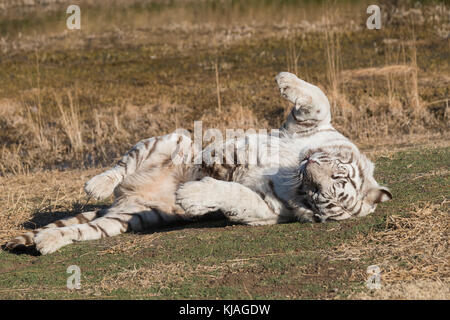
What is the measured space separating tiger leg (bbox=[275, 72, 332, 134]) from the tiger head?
494 millimetres

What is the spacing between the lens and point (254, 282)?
4.07m

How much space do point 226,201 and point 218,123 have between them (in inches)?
330

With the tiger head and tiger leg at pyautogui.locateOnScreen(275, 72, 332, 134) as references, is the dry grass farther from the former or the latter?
tiger leg at pyautogui.locateOnScreen(275, 72, 332, 134)

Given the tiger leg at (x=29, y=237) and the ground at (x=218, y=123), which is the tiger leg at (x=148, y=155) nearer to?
the tiger leg at (x=29, y=237)

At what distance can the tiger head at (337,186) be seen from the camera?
16.2ft

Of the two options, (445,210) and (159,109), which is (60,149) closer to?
(159,109)

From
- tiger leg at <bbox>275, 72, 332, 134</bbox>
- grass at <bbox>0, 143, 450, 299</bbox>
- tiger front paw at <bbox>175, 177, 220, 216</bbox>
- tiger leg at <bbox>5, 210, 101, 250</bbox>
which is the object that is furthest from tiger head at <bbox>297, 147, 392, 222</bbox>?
tiger leg at <bbox>5, 210, 101, 250</bbox>

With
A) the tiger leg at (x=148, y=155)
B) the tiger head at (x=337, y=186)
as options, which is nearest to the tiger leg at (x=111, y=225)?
the tiger leg at (x=148, y=155)

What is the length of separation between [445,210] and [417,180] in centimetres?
120

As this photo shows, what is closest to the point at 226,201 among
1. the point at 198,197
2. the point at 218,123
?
the point at 198,197

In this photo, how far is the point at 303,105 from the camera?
580 centimetres

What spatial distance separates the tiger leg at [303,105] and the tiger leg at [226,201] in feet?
3.19

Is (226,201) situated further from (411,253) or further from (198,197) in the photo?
(411,253)

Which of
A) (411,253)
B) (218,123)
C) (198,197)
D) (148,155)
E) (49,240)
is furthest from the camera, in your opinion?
(218,123)
